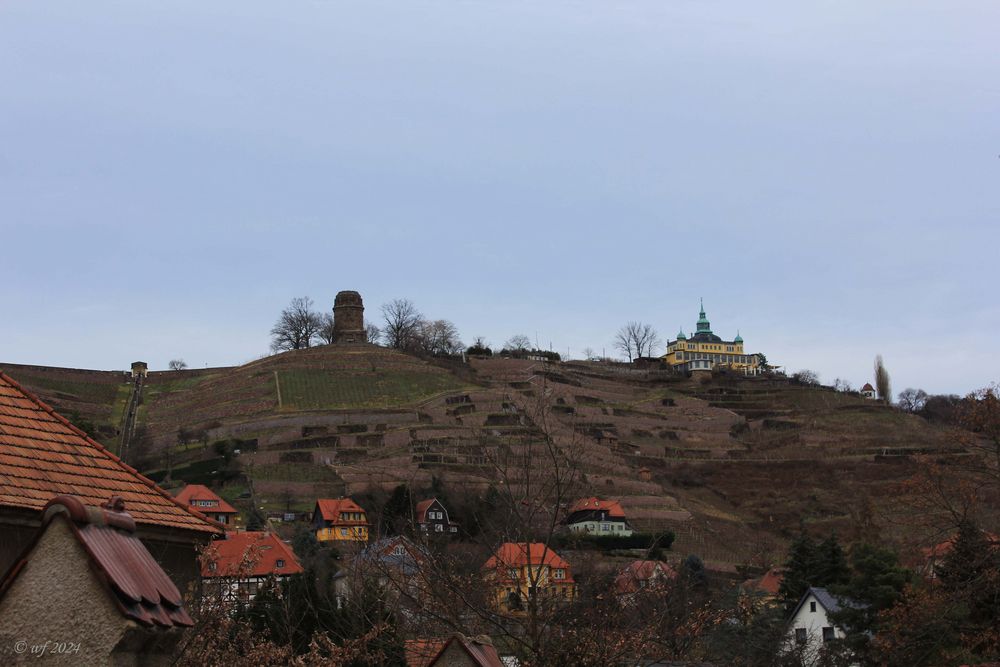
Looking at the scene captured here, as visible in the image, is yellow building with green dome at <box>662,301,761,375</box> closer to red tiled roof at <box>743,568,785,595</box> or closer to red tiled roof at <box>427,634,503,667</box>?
red tiled roof at <box>743,568,785,595</box>

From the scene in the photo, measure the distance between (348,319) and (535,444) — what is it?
2577 inches

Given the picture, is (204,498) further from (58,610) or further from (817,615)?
(58,610)

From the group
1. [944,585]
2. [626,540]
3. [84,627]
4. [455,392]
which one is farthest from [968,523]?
[455,392]

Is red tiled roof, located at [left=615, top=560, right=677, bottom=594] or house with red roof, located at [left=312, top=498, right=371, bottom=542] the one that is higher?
house with red roof, located at [left=312, top=498, right=371, bottom=542]

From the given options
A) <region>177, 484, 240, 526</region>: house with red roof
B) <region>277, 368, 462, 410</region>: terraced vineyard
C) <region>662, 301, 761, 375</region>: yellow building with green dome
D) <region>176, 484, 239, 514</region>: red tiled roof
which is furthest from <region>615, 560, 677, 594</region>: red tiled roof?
<region>662, 301, 761, 375</region>: yellow building with green dome

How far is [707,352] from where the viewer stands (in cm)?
17225

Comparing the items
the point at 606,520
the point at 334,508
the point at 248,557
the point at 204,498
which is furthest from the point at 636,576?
the point at 606,520

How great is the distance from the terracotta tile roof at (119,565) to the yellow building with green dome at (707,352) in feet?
543

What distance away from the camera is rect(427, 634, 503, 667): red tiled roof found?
804cm

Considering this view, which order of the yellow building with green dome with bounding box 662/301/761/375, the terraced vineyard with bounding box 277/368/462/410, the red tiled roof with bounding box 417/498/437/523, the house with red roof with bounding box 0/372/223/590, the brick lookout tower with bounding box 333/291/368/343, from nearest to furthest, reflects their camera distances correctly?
the house with red roof with bounding box 0/372/223/590
the red tiled roof with bounding box 417/498/437/523
the terraced vineyard with bounding box 277/368/462/410
the brick lookout tower with bounding box 333/291/368/343
the yellow building with green dome with bounding box 662/301/761/375

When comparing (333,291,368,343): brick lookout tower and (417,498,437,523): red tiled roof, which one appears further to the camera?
(333,291,368,343): brick lookout tower

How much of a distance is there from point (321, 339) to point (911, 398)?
3443 inches

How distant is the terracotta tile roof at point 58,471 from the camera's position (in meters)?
9.67

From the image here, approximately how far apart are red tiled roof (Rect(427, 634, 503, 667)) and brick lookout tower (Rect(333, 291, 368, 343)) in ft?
418
